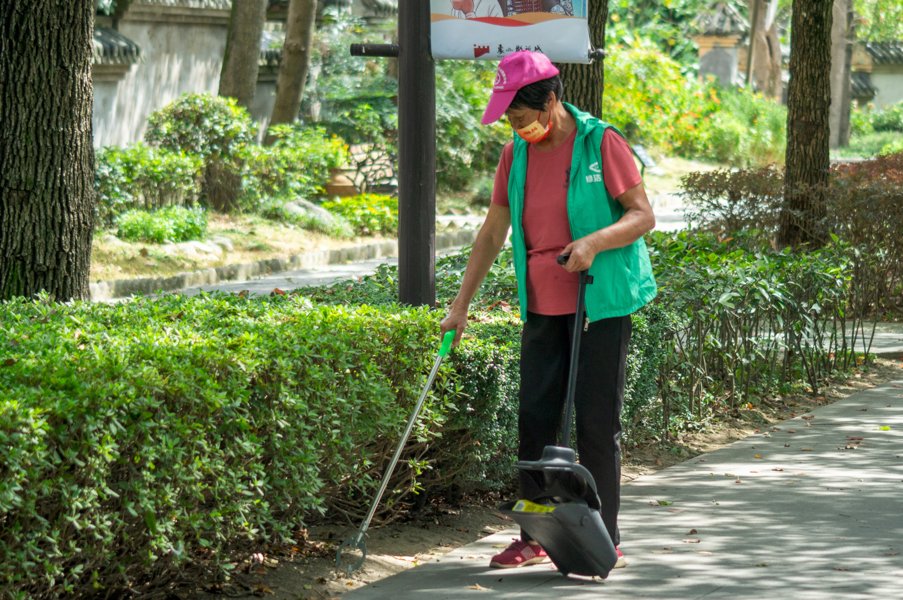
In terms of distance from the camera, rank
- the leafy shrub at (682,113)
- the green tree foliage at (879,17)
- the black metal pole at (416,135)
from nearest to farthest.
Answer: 1. the black metal pole at (416,135)
2. the leafy shrub at (682,113)
3. the green tree foliage at (879,17)

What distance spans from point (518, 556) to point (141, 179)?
49.0ft

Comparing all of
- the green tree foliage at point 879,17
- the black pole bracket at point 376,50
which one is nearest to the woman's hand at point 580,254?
the black pole bracket at point 376,50

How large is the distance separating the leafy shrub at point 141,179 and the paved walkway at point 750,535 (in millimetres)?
12389

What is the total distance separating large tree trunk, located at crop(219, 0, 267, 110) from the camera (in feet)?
70.9

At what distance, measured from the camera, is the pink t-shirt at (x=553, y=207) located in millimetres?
5305

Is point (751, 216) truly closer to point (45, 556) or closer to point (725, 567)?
point (725, 567)

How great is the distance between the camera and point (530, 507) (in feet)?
16.9

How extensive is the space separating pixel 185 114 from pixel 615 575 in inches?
651

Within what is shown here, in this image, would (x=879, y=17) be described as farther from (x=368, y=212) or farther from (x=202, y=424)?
(x=202, y=424)

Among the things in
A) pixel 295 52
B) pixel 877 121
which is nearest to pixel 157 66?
pixel 295 52

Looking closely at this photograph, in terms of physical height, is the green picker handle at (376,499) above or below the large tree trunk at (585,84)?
below

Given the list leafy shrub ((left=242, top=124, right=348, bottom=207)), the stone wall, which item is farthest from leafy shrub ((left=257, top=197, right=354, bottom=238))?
the stone wall

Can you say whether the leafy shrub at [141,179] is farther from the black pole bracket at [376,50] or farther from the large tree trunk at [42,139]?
the black pole bracket at [376,50]

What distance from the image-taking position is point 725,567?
5465 mm
